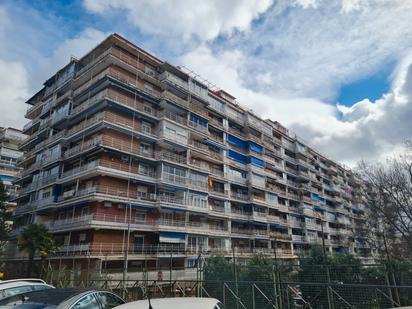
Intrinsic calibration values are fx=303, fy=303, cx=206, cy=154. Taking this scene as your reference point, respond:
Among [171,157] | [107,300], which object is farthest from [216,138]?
[107,300]

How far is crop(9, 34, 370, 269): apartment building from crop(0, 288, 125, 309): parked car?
16.9 metres

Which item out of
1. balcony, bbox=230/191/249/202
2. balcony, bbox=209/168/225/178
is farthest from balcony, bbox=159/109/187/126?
balcony, bbox=230/191/249/202

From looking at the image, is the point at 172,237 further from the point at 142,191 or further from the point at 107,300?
the point at 107,300

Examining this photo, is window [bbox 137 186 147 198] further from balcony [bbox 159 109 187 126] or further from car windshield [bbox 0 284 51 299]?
car windshield [bbox 0 284 51 299]

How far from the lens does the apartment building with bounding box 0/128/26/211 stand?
47.7 meters

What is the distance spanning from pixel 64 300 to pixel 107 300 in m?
1.49

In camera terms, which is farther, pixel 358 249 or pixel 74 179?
pixel 358 249

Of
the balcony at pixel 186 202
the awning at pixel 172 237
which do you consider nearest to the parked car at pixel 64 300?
the awning at pixel 172 237

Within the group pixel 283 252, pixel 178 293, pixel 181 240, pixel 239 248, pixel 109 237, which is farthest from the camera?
pixel 283 252

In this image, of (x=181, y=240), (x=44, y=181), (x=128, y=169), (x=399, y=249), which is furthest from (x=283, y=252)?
(x=44, y=181)

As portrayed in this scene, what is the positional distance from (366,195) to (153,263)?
76.1ft

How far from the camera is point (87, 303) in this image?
6.27 meters

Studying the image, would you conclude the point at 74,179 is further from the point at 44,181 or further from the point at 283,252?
the point at 283,252

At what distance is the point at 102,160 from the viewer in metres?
26.9
